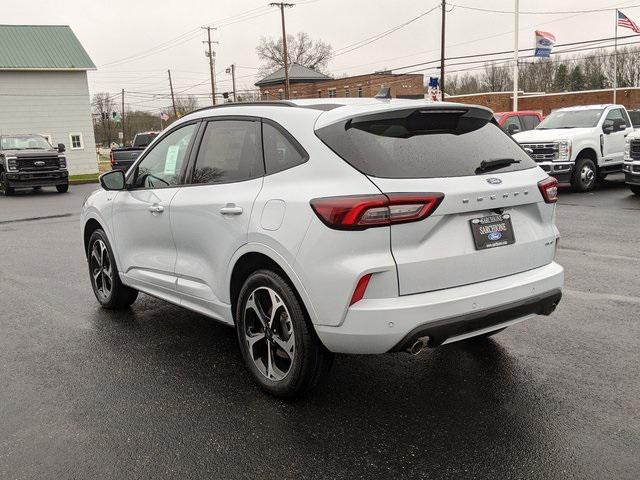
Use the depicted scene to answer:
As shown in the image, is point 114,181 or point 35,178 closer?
point 114,181

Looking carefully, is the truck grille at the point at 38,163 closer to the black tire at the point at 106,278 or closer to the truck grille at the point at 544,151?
the truck grille at the point at 544,151

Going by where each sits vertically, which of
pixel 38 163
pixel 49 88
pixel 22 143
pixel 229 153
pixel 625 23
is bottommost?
pixel 38 163

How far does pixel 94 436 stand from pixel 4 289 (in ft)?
14.2

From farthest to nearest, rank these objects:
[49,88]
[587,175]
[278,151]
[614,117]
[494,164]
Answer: [49,88] < [614,117] < [587,175] < [278,151] < [494,164]

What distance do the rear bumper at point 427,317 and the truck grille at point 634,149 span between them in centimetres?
1089

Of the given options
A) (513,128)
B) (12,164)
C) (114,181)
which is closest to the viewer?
(114,181)

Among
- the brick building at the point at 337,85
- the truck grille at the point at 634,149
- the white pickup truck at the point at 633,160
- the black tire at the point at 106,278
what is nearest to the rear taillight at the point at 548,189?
the black tire at the point at 106,278

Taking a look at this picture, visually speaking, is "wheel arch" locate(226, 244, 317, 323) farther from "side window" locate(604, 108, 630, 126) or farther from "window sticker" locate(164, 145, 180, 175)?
"side window" locate(604, 108, 630, 126)

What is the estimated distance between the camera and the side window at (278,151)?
141 inches

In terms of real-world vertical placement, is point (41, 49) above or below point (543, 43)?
above

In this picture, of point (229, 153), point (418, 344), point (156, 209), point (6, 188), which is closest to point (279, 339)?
point (418, 344)

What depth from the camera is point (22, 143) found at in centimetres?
2330

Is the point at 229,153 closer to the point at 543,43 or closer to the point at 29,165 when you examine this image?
the point at 29,165

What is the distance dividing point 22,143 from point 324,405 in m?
23.1
